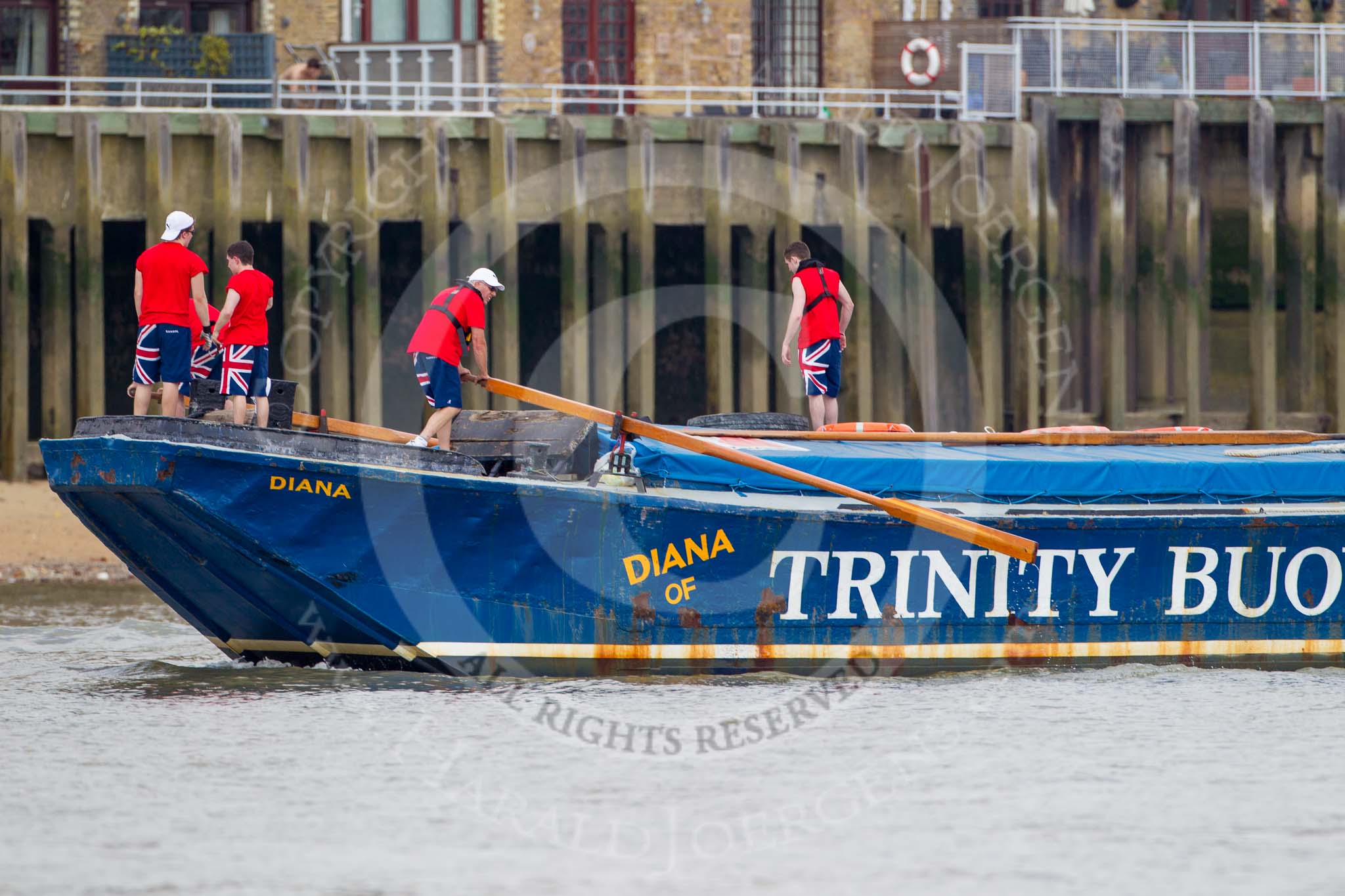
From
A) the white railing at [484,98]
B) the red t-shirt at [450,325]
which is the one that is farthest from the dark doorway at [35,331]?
the red t-shirt at [450,325]

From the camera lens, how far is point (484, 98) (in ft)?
64.0

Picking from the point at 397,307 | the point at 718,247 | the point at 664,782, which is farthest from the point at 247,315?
the point at 397,307

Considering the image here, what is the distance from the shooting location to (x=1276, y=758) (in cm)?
907

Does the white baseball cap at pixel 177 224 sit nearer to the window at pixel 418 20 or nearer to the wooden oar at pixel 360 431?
the wooden oar at pixel 360 431

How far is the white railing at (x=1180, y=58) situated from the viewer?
22.1 m

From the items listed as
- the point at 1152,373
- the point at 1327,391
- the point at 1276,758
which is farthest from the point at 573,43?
the point at 1276,758

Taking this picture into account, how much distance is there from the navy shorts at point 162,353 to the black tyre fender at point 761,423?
138 inches

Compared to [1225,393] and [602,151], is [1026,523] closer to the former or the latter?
[602,151]

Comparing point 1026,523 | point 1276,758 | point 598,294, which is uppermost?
point 598,294

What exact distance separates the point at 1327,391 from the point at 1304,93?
12.1ft

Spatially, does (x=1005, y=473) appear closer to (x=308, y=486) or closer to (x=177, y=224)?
(x=308, y=486)

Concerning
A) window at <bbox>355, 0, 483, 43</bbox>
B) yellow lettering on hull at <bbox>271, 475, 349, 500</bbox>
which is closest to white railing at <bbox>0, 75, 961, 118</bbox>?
window at <bbox>355, 0, 483, 43</bbox>

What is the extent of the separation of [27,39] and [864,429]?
16181mm

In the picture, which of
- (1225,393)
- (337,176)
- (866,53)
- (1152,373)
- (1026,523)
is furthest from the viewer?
(866,53)
